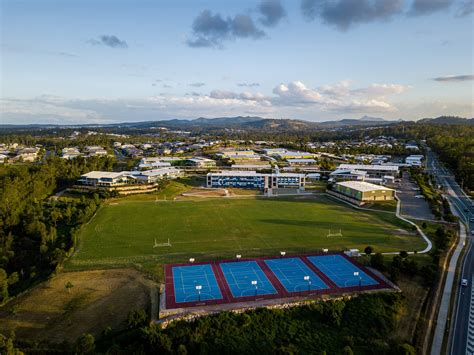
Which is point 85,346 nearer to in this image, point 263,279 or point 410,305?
point 263,279

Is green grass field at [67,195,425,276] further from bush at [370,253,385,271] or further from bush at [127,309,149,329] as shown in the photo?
bush at [127,309,149,329]

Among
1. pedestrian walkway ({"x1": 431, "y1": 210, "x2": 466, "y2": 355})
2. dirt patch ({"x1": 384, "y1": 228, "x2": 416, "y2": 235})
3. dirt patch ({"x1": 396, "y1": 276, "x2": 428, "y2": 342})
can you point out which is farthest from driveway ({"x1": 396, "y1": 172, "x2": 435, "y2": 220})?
dirt patch ({"x1": 396, "y1": 276, "x2": 428, "y2": 342})

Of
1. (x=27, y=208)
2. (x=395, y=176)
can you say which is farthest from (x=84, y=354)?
(x=395, y=176)

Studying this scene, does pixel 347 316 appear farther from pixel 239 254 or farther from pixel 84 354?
pixel 84 354

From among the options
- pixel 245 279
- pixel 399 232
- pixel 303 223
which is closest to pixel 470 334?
pixel 245 279

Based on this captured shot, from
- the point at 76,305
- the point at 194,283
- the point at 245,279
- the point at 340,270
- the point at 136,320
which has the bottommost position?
the point at 76,305

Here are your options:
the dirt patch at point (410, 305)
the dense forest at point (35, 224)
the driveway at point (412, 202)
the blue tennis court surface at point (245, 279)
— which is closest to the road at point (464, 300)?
the dirt patch at point (410, 305)
